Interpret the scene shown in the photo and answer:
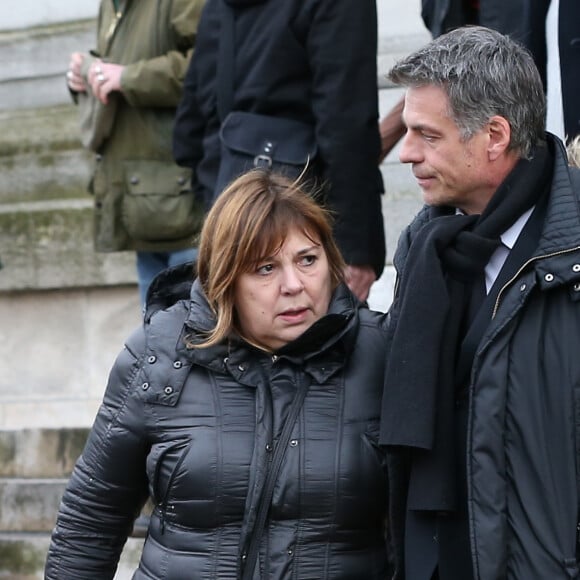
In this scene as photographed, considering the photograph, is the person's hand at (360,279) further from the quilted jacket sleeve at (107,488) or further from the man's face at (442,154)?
the man's face at (442,154)

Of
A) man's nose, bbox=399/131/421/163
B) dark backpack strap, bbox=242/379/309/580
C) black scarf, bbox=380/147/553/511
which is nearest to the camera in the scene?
black scarf, bbox=380/147/553/511

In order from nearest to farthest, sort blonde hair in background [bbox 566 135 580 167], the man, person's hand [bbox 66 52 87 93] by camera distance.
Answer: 1. the man
2. blonde hair in background [bbox 566 135 580 167]
3. person's hand [bbox 66 52 87 93]

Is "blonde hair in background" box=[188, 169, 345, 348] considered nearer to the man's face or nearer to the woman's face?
the woman's face

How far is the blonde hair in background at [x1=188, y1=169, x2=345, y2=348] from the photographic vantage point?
3746 millimetres

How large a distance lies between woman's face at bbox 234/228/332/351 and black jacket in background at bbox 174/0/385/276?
1.16 meters

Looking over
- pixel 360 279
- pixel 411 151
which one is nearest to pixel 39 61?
pixel 360 279

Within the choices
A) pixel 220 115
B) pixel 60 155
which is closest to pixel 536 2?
pixel 220 115

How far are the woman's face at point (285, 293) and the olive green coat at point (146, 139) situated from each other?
212cm

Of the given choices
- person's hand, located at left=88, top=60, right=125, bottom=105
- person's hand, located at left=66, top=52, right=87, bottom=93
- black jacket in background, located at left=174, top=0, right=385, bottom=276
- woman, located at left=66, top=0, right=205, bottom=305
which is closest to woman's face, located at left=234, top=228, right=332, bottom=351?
black jacket in background, located at left=174, top=0, right=385, bottom=276

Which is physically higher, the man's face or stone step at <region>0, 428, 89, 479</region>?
the man's face

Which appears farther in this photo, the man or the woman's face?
the woman's face

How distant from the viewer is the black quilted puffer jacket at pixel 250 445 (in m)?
3.65

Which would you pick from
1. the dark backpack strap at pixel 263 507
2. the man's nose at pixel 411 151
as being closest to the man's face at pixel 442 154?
the man's nose at pixel 411 151

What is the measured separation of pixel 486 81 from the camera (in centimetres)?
344
